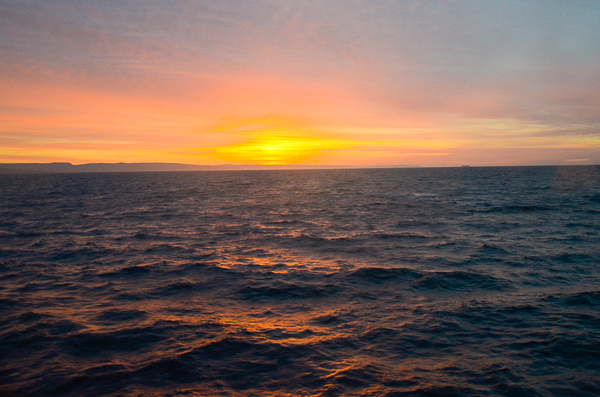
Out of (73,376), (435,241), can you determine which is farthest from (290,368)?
(435,241)

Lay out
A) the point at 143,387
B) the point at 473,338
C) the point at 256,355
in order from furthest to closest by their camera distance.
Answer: the point at 473,338 < the point at 256,355 < the point at 143,387

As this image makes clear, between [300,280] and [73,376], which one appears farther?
[300,280]

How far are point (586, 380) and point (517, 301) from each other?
4.90 meters

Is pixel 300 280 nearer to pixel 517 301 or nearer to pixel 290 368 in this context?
pixel 290 368

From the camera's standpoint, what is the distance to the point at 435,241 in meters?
23.5

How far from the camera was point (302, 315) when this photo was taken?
12.0 meters

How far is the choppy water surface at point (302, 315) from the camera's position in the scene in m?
8.37

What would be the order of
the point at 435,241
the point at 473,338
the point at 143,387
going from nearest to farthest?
the point at 143,387 < the point at 473,338 < the point at 435,241

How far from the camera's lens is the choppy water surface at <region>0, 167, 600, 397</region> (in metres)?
8.37

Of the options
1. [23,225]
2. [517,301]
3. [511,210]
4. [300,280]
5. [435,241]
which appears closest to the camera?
[517,301]

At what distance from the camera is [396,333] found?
1060cm

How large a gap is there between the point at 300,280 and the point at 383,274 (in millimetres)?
3761

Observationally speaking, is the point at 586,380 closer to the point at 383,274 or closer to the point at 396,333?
the point at 396,333

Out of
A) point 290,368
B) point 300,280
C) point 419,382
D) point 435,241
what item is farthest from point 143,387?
point 435,241
